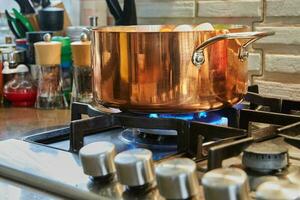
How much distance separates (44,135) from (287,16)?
61 centimetres

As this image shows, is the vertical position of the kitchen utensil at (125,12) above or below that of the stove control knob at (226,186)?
above

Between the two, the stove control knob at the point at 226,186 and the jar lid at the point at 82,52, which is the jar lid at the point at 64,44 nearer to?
the jar lid at the point at 82,52

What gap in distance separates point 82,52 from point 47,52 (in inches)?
3.8

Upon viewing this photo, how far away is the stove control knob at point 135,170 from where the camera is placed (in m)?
0.56

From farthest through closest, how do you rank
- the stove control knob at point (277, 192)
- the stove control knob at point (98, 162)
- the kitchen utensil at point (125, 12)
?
the kitchen utensil at point (125, 12) < the stove control knob at point (98, 162) < the stove control knob at point (277, 192)

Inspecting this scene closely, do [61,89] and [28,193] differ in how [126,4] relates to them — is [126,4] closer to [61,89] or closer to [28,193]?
[61,89]

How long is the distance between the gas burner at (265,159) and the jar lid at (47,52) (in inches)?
27.9

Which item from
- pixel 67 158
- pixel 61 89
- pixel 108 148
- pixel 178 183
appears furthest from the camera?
pixel 61 89

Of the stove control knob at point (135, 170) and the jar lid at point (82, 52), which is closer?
the stove control knob at point (135, 170)

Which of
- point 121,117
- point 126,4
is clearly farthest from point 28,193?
point 126,4

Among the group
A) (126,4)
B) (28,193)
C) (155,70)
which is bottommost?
(28,193)

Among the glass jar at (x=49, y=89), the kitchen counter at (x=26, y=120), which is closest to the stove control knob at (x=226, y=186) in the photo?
the kitchen counter at (x=26, y=120)

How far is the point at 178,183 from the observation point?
0.52 m

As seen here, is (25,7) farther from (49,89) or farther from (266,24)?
(266,24)
